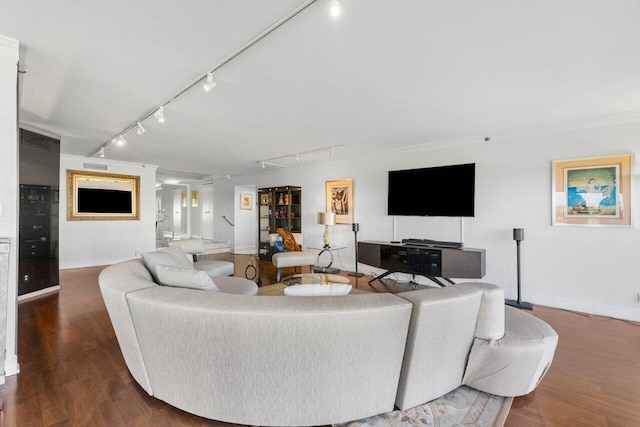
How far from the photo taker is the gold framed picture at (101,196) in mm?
5719

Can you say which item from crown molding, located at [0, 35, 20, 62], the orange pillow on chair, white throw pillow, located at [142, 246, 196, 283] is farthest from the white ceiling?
the orange pillow on chair

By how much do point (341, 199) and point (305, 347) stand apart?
15.1 feet

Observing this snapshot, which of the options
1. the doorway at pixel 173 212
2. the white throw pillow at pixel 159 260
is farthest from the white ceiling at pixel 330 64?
the doorway at pixel 173 212

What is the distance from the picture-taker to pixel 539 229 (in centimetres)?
372

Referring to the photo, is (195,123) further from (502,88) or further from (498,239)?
(498,239)

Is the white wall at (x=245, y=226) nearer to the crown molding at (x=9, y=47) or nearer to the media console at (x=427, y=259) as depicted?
the media console at (x=427, y=259)

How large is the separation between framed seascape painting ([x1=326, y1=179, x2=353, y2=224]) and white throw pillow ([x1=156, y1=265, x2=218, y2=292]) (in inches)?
157

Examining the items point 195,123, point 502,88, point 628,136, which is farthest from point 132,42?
point 628,136

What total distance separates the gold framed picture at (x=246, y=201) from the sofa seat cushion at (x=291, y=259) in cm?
405

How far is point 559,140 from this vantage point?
3598 millimetres

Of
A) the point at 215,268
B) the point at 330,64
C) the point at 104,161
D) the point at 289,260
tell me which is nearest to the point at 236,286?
the point at 215,268

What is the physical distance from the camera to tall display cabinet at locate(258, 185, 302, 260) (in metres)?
6.74

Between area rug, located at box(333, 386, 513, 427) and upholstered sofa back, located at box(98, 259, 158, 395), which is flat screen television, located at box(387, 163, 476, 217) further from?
upholstered sofa back, located at box(98, 259, 158, 395)

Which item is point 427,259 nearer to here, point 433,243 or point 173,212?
point 433,243
